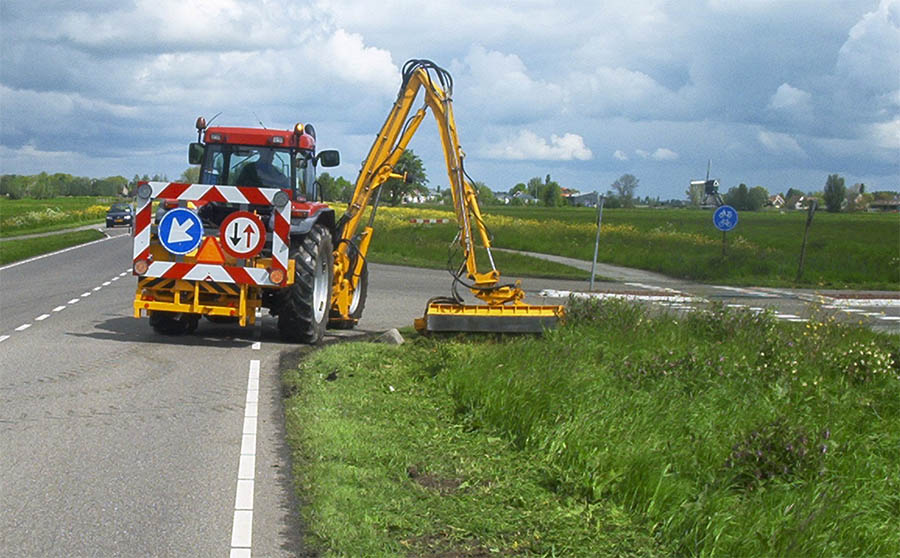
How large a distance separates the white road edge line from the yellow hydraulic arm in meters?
4.08

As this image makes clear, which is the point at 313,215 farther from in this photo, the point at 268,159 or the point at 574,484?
the point at 574,484

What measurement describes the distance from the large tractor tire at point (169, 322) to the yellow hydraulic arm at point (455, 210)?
2238 mm

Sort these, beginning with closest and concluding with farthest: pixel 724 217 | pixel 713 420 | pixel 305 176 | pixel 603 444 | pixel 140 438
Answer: pixel 603 444
pixel 140 438
pixel 713 420
pixel 305 176
pixel 724 217

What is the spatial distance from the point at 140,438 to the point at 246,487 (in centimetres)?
175

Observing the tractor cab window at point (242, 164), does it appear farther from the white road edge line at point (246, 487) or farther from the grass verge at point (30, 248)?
the grass verge at point (30, 248)

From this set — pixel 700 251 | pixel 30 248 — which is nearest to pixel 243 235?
pixel 30 248

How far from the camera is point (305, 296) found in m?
13.9

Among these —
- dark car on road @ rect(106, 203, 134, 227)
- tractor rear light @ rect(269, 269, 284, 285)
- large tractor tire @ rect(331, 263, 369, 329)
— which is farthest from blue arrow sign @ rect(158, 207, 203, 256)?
dark car on road @ rect(106, 203, 134, 227)

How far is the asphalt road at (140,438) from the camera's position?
5883mm

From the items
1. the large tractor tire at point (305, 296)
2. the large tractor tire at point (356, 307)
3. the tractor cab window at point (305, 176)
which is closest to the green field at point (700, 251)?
the large tractor tire at point (356, 307)

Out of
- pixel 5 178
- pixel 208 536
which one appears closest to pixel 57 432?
pixel 208 536

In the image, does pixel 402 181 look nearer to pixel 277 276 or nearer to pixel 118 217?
pixel 277 276

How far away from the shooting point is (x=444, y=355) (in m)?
11.8

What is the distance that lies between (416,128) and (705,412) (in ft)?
24.3
